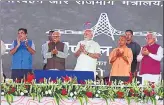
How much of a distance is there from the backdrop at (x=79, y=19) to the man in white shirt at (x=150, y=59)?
67mm

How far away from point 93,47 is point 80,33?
0.65 ft

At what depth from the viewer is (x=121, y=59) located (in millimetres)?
4434

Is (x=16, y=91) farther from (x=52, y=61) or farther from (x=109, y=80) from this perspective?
(x=109, y=80)

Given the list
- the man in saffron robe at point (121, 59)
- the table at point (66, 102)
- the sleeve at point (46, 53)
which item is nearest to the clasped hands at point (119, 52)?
the man in saffron robe at point (121, 59)

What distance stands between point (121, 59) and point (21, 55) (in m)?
1.01

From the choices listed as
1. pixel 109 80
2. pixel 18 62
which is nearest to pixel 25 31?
pixel 18 62

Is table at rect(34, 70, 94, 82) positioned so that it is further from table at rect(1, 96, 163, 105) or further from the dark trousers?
table at rect(1, 96, 163, 105)

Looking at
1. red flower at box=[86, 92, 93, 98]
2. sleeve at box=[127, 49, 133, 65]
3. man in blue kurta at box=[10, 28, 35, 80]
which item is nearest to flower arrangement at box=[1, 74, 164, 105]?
red flower at box=[86, 92, 93, 98]

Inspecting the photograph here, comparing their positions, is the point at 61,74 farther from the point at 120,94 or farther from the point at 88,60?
the point at 120,94

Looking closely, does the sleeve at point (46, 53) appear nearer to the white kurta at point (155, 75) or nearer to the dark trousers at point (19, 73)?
the dark trousers at point (19, 73)

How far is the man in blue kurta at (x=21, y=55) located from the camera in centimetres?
436

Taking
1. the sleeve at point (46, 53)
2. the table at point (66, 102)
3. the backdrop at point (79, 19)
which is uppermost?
the backdrop at point (79, 19)

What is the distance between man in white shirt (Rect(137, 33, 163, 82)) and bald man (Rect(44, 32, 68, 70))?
757 mm

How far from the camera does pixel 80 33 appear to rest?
4.34m
